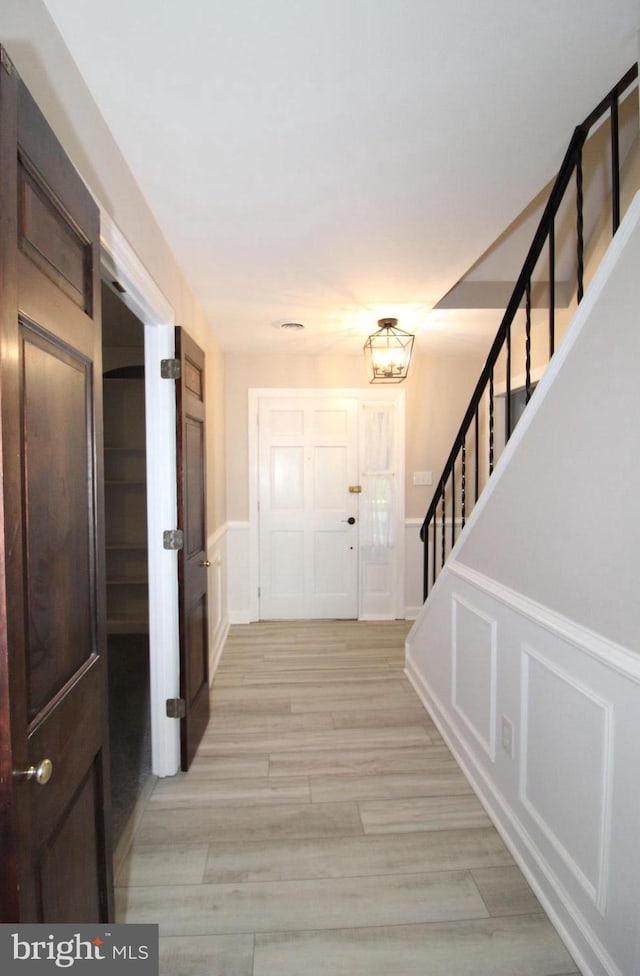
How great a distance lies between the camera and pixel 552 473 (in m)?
1.44

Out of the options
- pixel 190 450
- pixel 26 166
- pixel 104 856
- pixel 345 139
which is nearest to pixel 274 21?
pixel 345 139

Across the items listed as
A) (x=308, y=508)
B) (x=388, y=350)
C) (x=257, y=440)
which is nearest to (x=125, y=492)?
(x=257, y=440)

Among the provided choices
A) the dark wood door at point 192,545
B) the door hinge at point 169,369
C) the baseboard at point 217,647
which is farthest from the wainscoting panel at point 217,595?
the door hinge at point 169,369

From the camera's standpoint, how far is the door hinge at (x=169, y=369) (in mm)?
2057

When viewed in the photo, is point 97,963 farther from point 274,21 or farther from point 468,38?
point 468,38

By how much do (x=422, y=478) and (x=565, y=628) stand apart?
9.39 feet

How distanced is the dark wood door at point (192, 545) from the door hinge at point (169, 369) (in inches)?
1.2

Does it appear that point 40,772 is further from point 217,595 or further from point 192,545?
point 217,595

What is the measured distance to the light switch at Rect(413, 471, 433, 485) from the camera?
4254 millimetres

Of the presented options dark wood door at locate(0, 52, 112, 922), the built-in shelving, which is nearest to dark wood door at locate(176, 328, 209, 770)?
dark wood door at locate(0, 52, 112, 922)

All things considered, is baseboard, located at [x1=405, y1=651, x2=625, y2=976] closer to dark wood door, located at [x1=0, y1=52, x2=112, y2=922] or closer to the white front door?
dark wood door, located at [x1=0, y1=52, x2=112, y2=922]

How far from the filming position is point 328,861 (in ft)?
5.41

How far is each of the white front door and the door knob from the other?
3356 millimetres

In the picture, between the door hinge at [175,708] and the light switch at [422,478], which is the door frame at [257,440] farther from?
the door hinge at [175,708]
